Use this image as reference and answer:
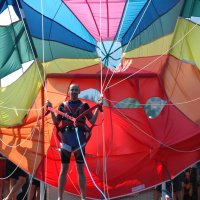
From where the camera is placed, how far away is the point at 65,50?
549 centimetres

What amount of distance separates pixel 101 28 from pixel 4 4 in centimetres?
125

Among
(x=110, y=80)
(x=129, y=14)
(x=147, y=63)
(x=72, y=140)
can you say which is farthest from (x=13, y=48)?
(x=72, y=140)

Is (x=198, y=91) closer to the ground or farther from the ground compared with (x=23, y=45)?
closer to the ground

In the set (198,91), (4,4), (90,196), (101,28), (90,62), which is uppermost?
(4,4)

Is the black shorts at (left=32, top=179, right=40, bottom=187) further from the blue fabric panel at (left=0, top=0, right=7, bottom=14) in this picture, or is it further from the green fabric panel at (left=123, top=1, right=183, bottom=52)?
the blue fabric panel at (left=0, top=0, right=7, bottom=14)

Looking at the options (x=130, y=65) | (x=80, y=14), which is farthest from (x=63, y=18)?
(x=130, y=65)

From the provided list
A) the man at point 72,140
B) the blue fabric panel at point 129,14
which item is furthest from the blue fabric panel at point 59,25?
the man at point 72,140

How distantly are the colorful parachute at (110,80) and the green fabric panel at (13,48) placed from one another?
0.04 ft

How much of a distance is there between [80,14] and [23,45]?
0.81m

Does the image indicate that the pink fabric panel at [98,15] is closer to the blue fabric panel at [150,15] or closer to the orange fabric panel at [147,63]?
the blue fabric panel at [150,15]

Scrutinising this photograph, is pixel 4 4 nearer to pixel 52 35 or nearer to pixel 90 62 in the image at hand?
pixel 52 35

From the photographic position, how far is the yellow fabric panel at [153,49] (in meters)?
5.45

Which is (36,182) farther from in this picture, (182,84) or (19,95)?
(182,84)

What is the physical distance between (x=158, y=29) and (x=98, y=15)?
76 centimetres
